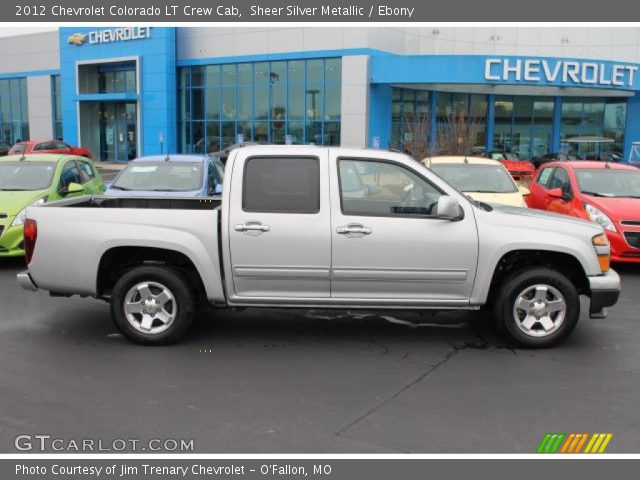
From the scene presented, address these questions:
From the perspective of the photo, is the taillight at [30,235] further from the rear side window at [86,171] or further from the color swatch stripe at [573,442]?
the rear side window at [86,171]

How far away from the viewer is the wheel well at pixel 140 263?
240 inches

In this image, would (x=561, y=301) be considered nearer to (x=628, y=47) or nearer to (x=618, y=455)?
(x=618, y=455)

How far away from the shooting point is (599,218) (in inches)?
371

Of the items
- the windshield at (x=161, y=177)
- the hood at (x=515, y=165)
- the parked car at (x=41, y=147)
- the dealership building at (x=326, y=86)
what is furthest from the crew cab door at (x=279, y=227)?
the parked car at (x=41, y=147)

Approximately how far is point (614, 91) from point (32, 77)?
3555 centimetres

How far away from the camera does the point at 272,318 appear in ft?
23.1

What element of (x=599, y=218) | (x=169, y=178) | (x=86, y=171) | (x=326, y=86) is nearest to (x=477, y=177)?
(x=599, y=218)

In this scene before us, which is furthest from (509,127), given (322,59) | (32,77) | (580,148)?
(32,77)

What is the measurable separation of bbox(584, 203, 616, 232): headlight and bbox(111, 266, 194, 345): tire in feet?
20.5

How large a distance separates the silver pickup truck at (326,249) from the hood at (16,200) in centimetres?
364

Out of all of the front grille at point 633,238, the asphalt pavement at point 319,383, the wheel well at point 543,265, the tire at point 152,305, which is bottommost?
the asphalt pavement at point 319,383

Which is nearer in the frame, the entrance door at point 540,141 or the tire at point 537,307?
the tire at point 537,307

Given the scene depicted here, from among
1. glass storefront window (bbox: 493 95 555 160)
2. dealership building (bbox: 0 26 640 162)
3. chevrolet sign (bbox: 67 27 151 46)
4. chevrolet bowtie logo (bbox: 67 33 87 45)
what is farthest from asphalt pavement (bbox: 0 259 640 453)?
chevrolet bowtie logo (bbox: 67 33 87 45)

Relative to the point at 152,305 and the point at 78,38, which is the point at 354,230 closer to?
the point at 152,305
